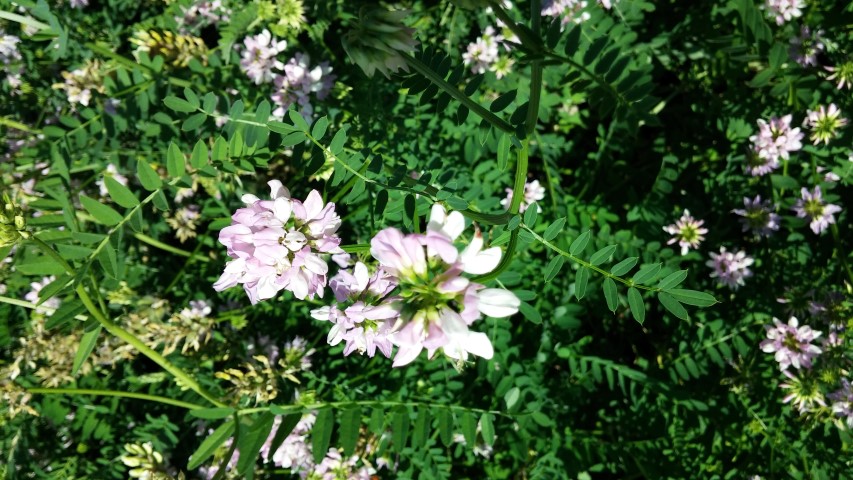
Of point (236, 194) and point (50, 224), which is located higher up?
point (50, 224)

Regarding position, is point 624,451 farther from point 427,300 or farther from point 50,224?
point 50,224

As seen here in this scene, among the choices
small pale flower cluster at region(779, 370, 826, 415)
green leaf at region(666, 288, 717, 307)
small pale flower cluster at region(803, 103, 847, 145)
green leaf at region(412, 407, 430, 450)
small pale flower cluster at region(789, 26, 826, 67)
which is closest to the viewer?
green leaf at region(666, 288, 717, 307)

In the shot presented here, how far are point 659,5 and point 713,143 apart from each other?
941 mm

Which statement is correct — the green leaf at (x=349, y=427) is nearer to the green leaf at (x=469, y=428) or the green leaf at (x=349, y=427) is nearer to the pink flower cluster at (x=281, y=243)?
the green leaf at (x=469, y=428)

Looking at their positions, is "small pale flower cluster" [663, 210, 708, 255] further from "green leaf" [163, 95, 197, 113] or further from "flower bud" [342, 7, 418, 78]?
"green leaf" [163, 95, 197, 113]

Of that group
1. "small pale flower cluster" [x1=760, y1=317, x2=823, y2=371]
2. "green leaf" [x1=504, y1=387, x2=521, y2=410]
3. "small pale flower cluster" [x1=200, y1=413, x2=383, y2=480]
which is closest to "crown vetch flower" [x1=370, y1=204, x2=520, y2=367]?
"green leaf" [x1=504, y1=387, x2=521, y2=410]

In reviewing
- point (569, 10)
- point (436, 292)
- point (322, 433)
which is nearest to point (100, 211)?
point (322, 433)

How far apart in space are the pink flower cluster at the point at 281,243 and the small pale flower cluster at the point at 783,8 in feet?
8.91

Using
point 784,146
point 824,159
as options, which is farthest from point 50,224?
point 824,159

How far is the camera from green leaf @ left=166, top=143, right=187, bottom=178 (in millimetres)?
2035

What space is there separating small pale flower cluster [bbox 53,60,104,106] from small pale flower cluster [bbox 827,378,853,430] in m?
3.94

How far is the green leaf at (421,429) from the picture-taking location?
229cm

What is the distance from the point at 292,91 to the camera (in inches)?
120

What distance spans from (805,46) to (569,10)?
121cm
